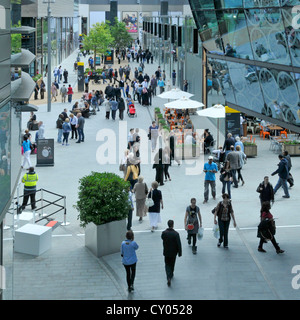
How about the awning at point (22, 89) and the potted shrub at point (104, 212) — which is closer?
the awning at point (22, 89)

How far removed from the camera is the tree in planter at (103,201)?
50.3 ft

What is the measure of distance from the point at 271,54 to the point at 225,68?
4.97 meters

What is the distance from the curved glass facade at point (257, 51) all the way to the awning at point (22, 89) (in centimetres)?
583

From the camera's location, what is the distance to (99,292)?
43.1ft

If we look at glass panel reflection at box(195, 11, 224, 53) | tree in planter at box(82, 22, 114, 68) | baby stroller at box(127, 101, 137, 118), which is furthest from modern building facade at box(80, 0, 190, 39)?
glass panel reflection at box(195, 11, 224, 53)

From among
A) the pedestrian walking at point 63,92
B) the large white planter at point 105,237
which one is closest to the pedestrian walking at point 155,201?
the large white planter at point 105,237

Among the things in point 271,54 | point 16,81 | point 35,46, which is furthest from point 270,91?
point 35,46

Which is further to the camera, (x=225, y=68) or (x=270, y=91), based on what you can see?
(x=225, y=68)

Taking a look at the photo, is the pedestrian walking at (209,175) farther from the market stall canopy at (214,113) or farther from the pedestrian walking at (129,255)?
the market stall canopy at (214,113)

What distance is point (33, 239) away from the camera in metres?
15.4

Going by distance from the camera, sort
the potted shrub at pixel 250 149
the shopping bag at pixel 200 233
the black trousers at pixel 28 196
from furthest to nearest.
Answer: the potted shrub at pixel 250 149 < the black trousers at pixel 28 196 < the shopping bag at pixel 200 233

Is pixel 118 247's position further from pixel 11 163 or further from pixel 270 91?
pixel 270 91

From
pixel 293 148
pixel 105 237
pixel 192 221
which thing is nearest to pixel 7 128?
pixel 105 237

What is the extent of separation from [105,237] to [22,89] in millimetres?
4253
